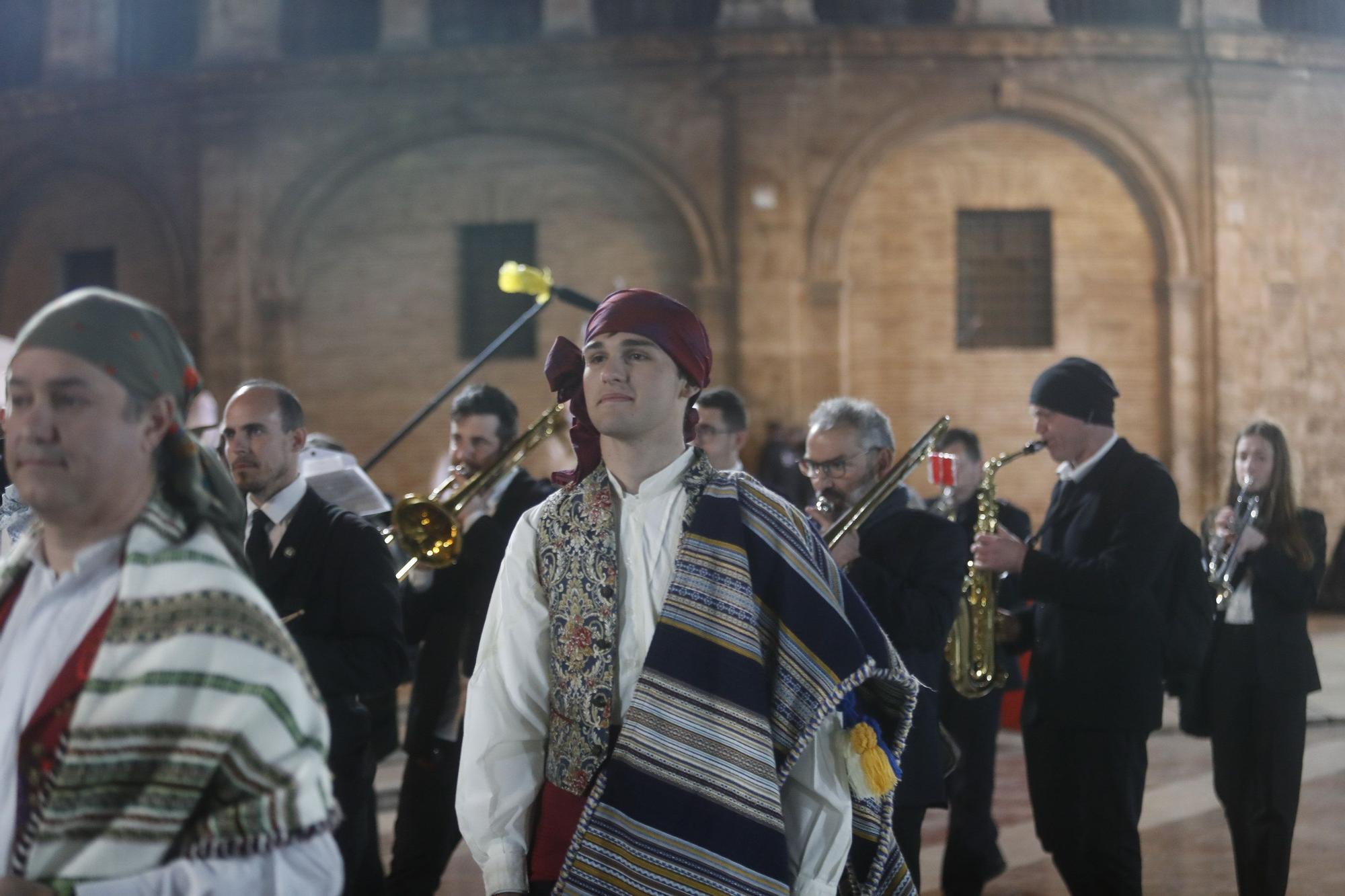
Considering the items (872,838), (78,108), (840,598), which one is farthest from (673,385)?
(78,108)

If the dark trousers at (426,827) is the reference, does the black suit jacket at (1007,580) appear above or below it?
above

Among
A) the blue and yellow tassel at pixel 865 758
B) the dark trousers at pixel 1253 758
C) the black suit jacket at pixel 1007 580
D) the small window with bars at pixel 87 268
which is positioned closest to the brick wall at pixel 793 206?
the small window with bars at pixel 87 268

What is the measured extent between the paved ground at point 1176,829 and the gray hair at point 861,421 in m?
2.39

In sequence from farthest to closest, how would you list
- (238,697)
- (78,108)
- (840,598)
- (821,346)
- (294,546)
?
(78,108), (821,346), (294,546), (840,598), (238,697)

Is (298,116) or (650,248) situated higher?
(298,116)

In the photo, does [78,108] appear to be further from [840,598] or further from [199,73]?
[840,598]

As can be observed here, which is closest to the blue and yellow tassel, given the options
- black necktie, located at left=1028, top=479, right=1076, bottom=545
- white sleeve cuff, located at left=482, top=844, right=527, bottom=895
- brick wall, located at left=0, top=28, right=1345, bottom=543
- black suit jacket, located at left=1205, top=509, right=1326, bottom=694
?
white sleeve cuff, located at left=482, top=844, right=527, bottom=895

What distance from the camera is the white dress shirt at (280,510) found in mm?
4152

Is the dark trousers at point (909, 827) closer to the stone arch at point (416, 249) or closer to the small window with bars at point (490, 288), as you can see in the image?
the stone arch at point (416, 249)

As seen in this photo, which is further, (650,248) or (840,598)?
(650,248)

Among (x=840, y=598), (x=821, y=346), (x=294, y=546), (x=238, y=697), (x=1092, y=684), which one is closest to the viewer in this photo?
(x=238, y=697)

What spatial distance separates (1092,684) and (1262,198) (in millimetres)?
13316

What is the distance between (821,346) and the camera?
16266 millimetres

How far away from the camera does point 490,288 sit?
17.4 m
